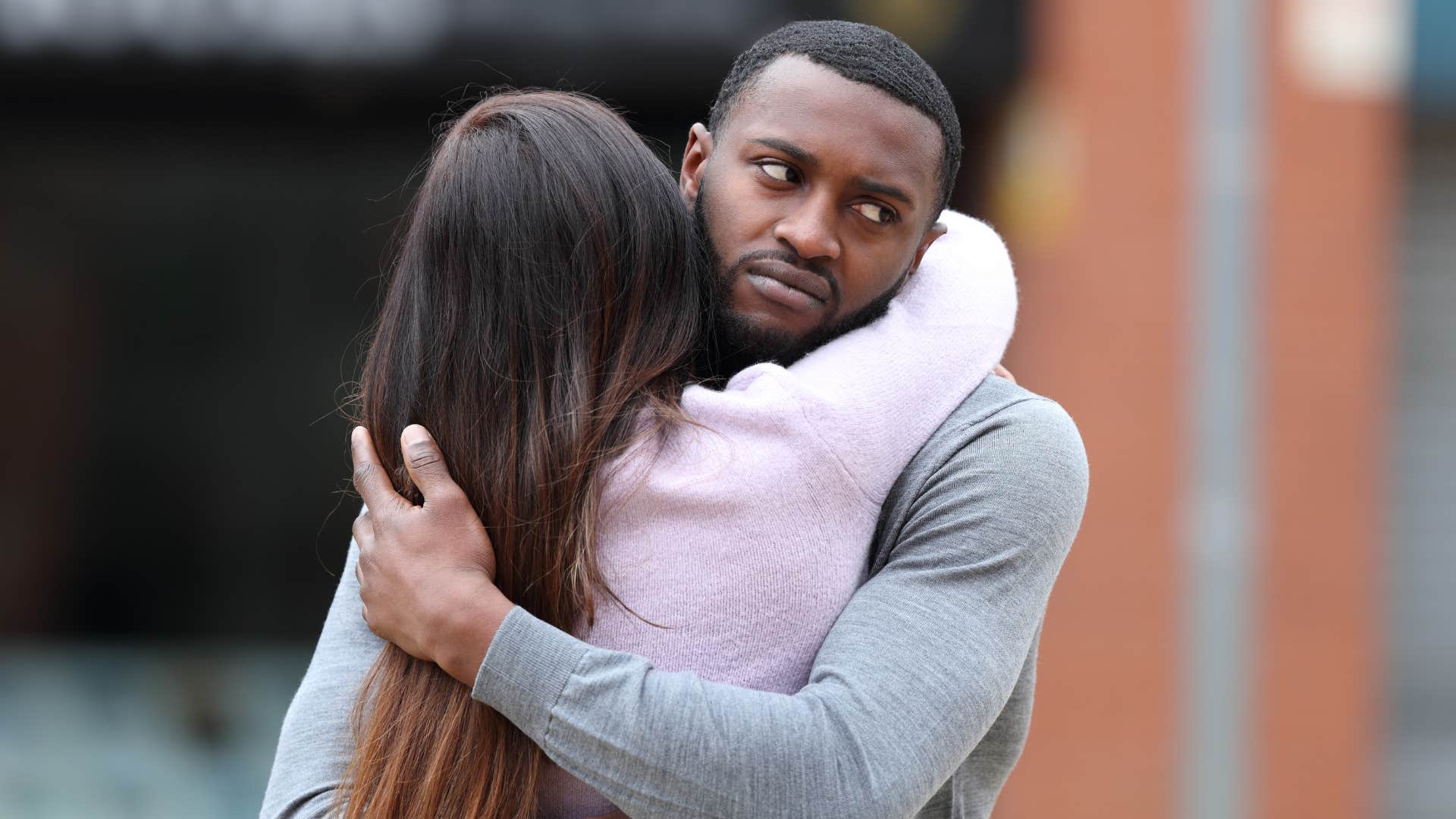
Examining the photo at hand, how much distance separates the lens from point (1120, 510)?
594cm

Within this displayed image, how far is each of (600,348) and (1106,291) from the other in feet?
15.1

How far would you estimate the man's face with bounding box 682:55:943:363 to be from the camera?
180cm

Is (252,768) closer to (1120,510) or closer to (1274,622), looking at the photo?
(1120,510)

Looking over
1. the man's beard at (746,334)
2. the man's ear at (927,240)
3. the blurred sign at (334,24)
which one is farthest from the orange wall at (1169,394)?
the man's beard at (746,334)

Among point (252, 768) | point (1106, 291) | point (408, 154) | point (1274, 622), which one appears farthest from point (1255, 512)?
point (252, 768)

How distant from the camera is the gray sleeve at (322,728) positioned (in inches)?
66.6

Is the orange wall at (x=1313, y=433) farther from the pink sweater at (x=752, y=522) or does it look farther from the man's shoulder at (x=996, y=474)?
the pink sweater at (x=752, y=522)

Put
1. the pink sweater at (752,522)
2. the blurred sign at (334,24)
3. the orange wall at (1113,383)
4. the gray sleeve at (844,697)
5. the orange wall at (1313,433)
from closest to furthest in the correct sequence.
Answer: the gray sleeve at (844,697) < the pink sweater at (752,522) < the blurred sign at (334,24) < the orange wall at (1113,383) < the orange wall at (1313,433)

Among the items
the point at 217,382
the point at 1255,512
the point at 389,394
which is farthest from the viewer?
the point at 217,382

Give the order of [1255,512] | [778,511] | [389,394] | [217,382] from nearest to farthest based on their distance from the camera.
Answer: [778,511]
[389,394]
[1255,512]
[217,382]

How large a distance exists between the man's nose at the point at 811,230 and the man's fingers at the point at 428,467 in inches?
19.8

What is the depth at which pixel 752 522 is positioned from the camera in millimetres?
1599

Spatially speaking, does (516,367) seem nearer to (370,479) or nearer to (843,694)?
(370,479)

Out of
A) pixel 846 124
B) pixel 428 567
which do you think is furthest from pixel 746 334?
pixel 428 567
